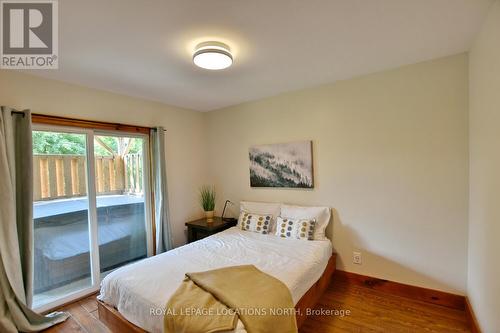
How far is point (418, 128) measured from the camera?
236 cm

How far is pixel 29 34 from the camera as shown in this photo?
5.54ft

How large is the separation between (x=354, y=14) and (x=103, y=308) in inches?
117

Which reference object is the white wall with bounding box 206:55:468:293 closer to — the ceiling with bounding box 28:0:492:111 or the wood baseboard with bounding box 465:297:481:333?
the wood baseboard with bounding box 465:297:481:333

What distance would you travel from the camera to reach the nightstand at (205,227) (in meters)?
3.34

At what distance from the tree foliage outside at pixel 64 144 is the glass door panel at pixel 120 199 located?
0.01 meters

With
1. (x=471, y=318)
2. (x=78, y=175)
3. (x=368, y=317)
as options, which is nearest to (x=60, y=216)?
(x=78, y=175)

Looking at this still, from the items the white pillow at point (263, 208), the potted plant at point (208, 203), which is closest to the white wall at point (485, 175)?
the white pillow at point (263, 208)

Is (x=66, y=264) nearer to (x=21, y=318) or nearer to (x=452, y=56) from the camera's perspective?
(x=21, y=318)

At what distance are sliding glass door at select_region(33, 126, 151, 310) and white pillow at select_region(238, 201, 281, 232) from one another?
139cm

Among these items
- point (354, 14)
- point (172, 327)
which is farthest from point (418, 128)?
point (172, 327)

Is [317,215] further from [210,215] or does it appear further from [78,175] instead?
[78,175]

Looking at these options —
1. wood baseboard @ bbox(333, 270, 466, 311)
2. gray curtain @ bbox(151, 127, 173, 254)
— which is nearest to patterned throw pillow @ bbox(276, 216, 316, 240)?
wood baseboard @ bbox(333, 270, 466, 311)

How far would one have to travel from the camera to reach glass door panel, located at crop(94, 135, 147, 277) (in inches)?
114

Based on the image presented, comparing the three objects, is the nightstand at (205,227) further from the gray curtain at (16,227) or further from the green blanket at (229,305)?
the gray curtain at (16,227)
